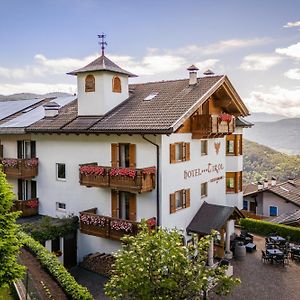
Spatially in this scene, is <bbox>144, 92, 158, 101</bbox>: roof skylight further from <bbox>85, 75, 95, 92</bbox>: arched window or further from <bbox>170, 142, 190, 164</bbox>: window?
<bbox>170, 142, 190, 164</bbox>: window

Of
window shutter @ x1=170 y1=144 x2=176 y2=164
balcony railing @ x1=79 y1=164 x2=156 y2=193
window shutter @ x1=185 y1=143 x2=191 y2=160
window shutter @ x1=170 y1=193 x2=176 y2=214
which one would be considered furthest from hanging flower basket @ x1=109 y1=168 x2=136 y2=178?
window shutter @ x1=185 y1=143 x2=191 y2=160

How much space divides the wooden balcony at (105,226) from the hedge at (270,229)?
16.2 m

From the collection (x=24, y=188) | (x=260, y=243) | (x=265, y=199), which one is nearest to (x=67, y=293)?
(x=24, y=188)

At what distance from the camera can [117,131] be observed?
19.9 m

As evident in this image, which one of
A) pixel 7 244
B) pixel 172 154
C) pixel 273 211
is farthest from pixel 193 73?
pixel 273 211

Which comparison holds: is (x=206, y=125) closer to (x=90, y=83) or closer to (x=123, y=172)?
(x=123, y=172)

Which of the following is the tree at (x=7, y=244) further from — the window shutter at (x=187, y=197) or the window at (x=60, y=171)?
the window shutter at (x=187, y=197)

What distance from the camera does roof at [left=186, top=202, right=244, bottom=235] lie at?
21766 millimetres

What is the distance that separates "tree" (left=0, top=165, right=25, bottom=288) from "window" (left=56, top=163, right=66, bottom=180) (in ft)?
33.9

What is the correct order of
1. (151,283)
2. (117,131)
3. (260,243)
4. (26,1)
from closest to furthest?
(151,283) → (117,131) → (26,1) → (260,243)

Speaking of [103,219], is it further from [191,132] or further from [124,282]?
[124,282]

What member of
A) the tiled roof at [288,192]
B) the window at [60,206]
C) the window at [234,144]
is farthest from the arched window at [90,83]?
the tiled roof at [288,192]

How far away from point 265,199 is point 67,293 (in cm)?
3079

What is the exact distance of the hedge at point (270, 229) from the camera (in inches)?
1167
